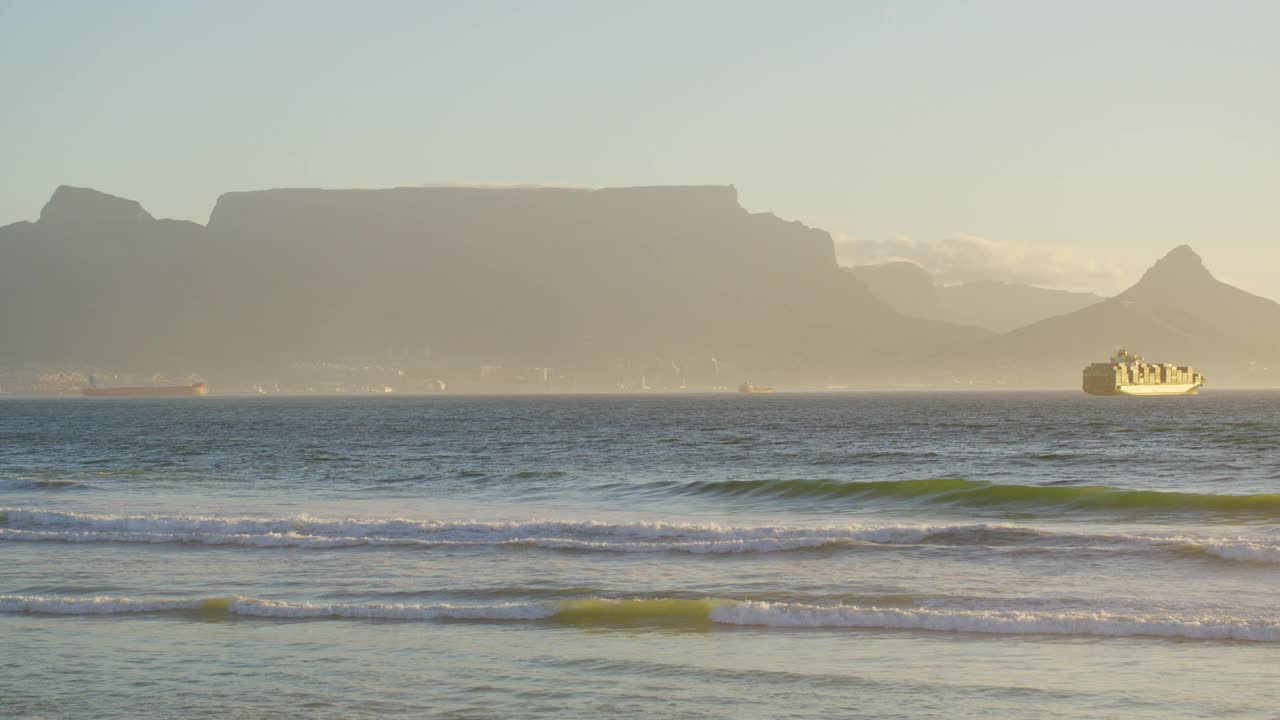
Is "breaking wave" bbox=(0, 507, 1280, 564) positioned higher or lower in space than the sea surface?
higher

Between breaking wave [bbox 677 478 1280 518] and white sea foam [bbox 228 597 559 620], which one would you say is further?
breaking wave [bbox 677 478 1280 518]

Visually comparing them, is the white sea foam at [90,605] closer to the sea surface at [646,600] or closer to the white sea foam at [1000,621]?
the sea surface at [646,600]

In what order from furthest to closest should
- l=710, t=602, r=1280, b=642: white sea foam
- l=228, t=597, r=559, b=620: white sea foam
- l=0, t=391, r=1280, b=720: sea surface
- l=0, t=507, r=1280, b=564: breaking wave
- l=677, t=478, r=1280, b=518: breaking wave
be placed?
l=677, t=478, r=1280, b=518: breaking wave, l=0, t=507, r=1280, b=564: breaking wave, l=228, t=597, r=559, b=620: white sea foam, l=710, t=602, r=1280, b=642: white sea foam, l=0, t=391, r=1280, b=720: sea surface

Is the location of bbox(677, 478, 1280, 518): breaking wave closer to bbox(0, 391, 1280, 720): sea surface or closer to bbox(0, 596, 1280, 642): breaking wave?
bbox(0, 391, 1280, 720): sea surface

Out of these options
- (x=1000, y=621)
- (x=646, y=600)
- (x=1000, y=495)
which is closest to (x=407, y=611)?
(x=646, y=600)

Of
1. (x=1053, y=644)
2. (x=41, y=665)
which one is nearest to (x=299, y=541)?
(x=41, y=665)

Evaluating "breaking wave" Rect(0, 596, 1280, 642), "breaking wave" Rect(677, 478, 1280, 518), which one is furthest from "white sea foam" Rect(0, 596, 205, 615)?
"breaking wave" Rect(677, 478, 1280, 518)

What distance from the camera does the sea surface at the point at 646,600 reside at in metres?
17.2

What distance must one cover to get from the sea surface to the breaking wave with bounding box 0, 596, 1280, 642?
2.1 inches

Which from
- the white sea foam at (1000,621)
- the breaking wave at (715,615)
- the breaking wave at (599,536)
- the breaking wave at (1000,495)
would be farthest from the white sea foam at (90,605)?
the breaking wave at (1000,495)

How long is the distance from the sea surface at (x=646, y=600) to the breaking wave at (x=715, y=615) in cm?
5

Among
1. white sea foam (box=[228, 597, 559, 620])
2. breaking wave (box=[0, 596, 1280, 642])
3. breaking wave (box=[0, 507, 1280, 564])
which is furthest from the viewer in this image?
breaking wave (box=[0, 507, 1280, 564])

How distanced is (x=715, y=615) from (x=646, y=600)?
163 cm

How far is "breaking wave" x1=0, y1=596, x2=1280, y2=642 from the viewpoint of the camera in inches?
810
